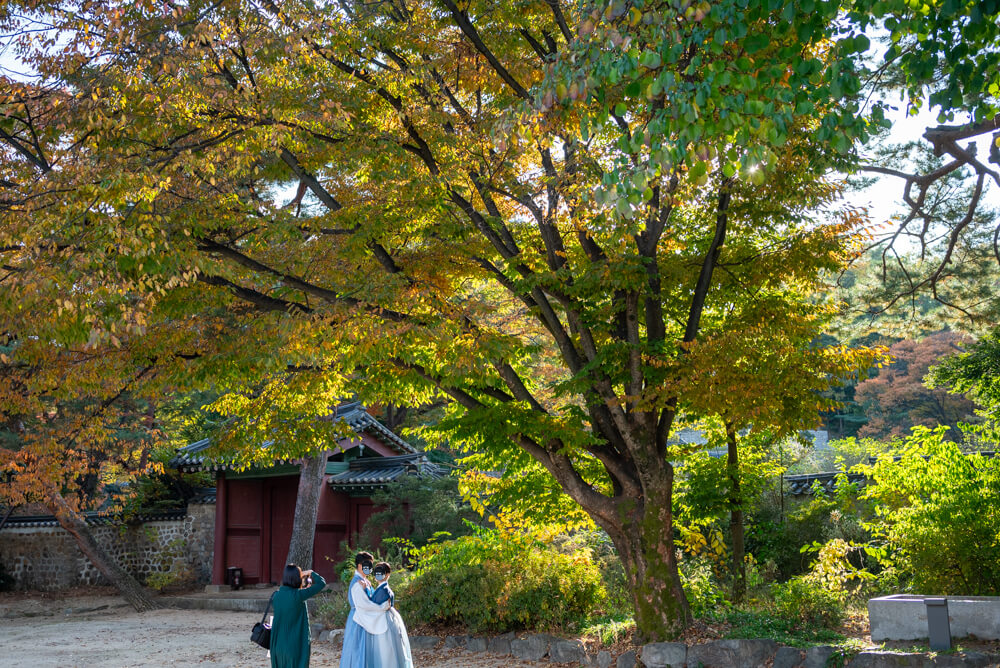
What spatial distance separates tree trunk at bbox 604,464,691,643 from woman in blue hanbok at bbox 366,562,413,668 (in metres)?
3.09

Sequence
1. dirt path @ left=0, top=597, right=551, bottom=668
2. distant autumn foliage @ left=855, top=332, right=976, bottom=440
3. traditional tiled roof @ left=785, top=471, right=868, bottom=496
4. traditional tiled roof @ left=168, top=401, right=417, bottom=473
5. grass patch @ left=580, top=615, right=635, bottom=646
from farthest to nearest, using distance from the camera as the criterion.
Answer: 1. distant autumn foliage @ left=855, top=332, right=976, bottom=440
2. traditional tiled roof @ left=168, top=401, right=417, bottom=473
3. traditional tiled roof @ left=785, top=471, right=868, bottom=496
4. dirt path @ left=0, top=597, right=551, bottom=668
5. grass patch @ left=580, top=615, right=635, bottom=646

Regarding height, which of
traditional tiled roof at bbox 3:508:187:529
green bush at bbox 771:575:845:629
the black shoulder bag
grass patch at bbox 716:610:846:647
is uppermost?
traditional tiled roof at bbox 3:508:187:529

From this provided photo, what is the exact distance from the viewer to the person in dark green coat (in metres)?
7.74

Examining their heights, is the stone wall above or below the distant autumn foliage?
below

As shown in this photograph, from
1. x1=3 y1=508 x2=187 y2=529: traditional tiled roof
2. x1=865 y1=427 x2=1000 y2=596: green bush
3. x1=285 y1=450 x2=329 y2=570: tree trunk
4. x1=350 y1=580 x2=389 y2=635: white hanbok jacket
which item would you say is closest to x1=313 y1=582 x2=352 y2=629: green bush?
x1=285 y1=450 x2=329 y2=570: tree trunk

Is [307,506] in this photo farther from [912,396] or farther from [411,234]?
[912,396]

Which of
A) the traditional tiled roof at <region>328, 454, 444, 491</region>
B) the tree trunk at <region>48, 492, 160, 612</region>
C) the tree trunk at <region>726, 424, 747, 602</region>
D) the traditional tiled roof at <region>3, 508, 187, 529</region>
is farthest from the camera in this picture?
the traditional tiled roof at <region>3, 508, 187, 529</region>

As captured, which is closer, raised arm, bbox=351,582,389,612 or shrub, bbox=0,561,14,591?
raised arm, bbox=351,582,389,612

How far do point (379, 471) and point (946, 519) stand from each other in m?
15.1

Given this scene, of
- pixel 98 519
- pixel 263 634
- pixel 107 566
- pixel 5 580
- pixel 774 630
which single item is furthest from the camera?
pixel 98 519

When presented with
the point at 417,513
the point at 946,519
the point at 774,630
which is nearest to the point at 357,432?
the point at 417,513

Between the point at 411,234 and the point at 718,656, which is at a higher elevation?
the point at 411,234

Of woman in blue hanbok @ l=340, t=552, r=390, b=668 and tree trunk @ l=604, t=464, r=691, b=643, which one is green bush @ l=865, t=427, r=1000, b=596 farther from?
woman in blue hanbok @ l=340, t=552, r=390, b=668

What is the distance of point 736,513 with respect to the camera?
474 inches
